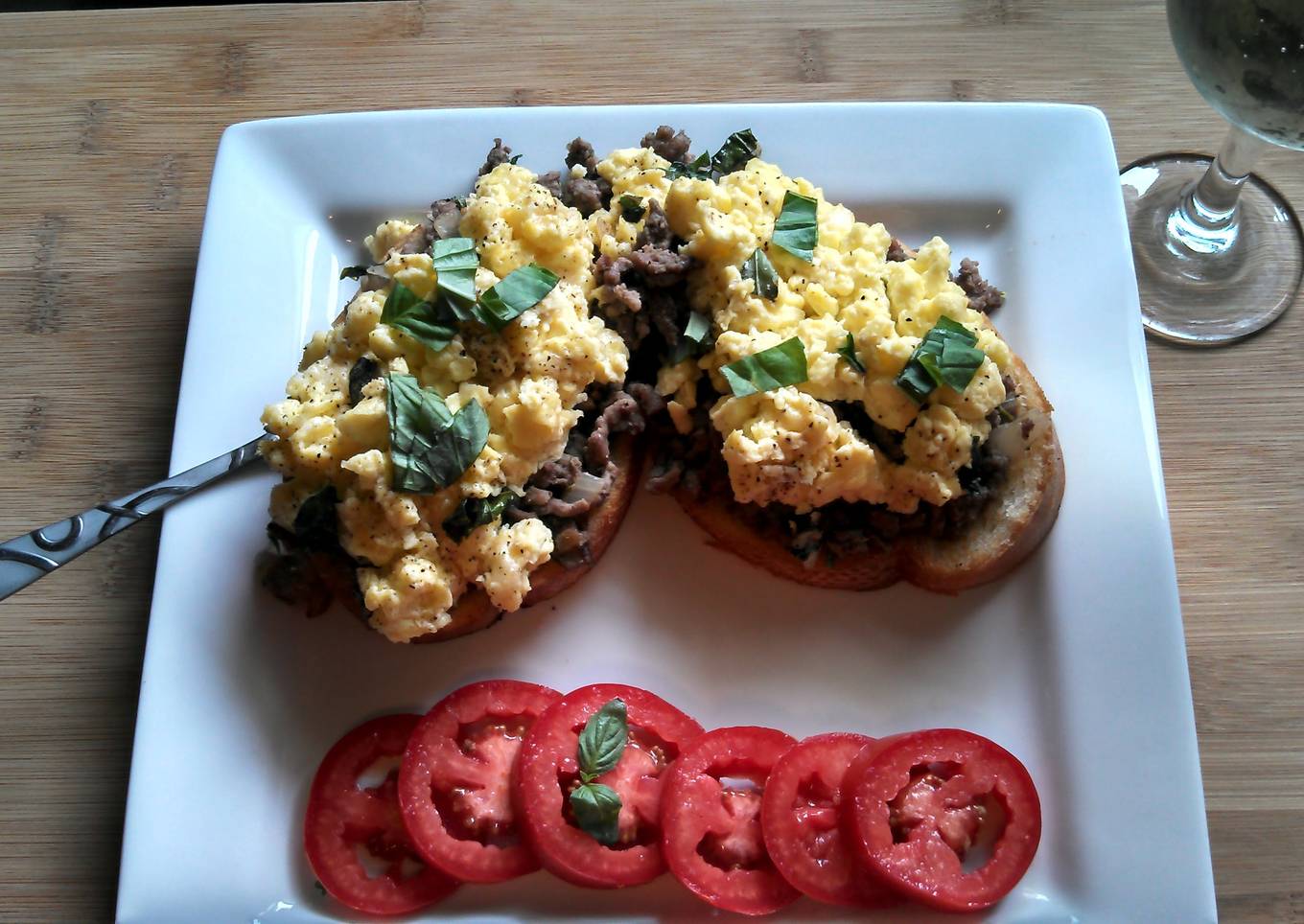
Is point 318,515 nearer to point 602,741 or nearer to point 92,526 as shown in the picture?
point 92,526

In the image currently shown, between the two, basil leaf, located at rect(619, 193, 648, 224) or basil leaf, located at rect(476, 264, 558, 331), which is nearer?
basil leaf, located at rect(476, 264, 558, 331)

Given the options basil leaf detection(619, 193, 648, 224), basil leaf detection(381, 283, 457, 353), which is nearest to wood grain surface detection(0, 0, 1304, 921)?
basil leaf detection(619, 193, 648, 224)

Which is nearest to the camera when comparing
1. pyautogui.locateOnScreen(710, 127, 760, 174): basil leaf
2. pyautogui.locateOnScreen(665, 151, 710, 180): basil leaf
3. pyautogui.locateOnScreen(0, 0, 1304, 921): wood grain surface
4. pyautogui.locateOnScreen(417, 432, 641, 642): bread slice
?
pyautogui.locateOnScreen(417, 432, 641, 642): bread slice

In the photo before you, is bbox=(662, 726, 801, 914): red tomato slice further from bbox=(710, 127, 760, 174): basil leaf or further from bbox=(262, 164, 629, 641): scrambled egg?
bbox=(710, 127, 760, 174): basil leaf

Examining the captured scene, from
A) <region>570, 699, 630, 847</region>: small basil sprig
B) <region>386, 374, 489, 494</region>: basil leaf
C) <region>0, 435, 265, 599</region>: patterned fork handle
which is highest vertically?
<region>386, 374, 489, 494</region>: basil leaf

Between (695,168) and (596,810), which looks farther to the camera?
(695,168)

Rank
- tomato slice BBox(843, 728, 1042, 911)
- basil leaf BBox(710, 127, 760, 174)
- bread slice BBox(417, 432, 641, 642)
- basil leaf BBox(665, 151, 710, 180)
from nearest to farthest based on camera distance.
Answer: tomato slice BBox(843, 728, 1042, 911) → bread slice BBox(417, 432, 641, 642) → basil leaf BBox(665, 151, 710, 180) → basil leaf BBox(710, 127, 760, 174)

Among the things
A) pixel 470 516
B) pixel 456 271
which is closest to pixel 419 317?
pixel 456 271
